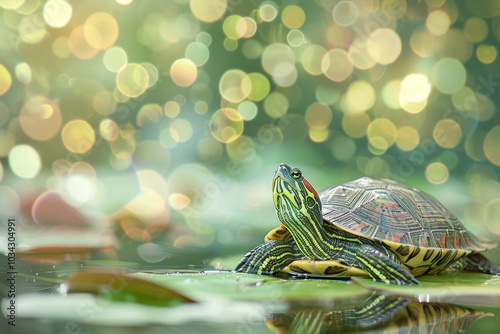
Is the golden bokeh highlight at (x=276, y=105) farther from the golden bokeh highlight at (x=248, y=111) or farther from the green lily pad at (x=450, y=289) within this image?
the green lily pad at (x=450, y=289)

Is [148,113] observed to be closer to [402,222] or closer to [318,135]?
[318,135]

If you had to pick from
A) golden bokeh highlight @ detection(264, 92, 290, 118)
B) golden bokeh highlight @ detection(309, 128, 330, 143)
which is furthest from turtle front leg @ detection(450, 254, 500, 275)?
golden bokeh highlight @ detection(264, 92, 290, 118)

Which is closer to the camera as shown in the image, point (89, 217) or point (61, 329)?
point (61, 329)

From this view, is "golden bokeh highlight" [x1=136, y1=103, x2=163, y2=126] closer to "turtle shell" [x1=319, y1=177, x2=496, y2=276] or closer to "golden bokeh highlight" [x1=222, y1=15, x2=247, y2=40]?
"golden bokeh highlight" [x1=222, y1=15, x2=247, y2=40]

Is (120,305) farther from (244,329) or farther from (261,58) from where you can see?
(261,58)

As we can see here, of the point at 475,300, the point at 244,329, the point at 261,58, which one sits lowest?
the point at 475,300

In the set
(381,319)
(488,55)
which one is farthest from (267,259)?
(488,55)

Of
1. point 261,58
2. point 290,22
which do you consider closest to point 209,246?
point 261,58
